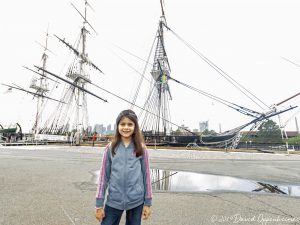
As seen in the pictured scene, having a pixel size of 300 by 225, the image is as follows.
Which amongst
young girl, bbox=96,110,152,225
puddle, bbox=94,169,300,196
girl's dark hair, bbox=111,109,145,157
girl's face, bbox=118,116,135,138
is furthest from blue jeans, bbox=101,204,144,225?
puddle, bbox=94,169,300,196

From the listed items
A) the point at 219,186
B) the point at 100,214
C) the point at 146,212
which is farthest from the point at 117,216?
the point at 219,186

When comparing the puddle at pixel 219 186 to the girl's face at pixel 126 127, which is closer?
the girl's face at pixel 126 127

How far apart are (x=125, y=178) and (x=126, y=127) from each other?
0.53m

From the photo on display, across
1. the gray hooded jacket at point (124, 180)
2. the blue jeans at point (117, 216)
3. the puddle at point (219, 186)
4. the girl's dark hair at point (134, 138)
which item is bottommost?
the puddle at point (219, 186)

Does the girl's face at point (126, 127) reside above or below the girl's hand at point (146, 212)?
above

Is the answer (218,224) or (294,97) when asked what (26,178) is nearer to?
(218,224)

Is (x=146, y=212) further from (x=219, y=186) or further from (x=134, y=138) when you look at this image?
(x=219, y=186)

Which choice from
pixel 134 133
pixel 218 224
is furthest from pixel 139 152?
pixel 218 224

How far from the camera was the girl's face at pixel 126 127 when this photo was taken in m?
2.19

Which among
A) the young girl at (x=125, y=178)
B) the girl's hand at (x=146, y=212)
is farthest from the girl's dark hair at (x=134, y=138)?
the girl's hand at (x=146, y=212)

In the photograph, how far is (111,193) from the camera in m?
2.03

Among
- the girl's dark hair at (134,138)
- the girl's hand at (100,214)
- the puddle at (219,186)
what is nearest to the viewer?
the girl's hand at (100,214)

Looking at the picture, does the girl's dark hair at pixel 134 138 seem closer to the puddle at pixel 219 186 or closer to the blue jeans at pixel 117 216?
the blue jeans at pixel 117 216

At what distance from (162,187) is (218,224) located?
2.28 metres
